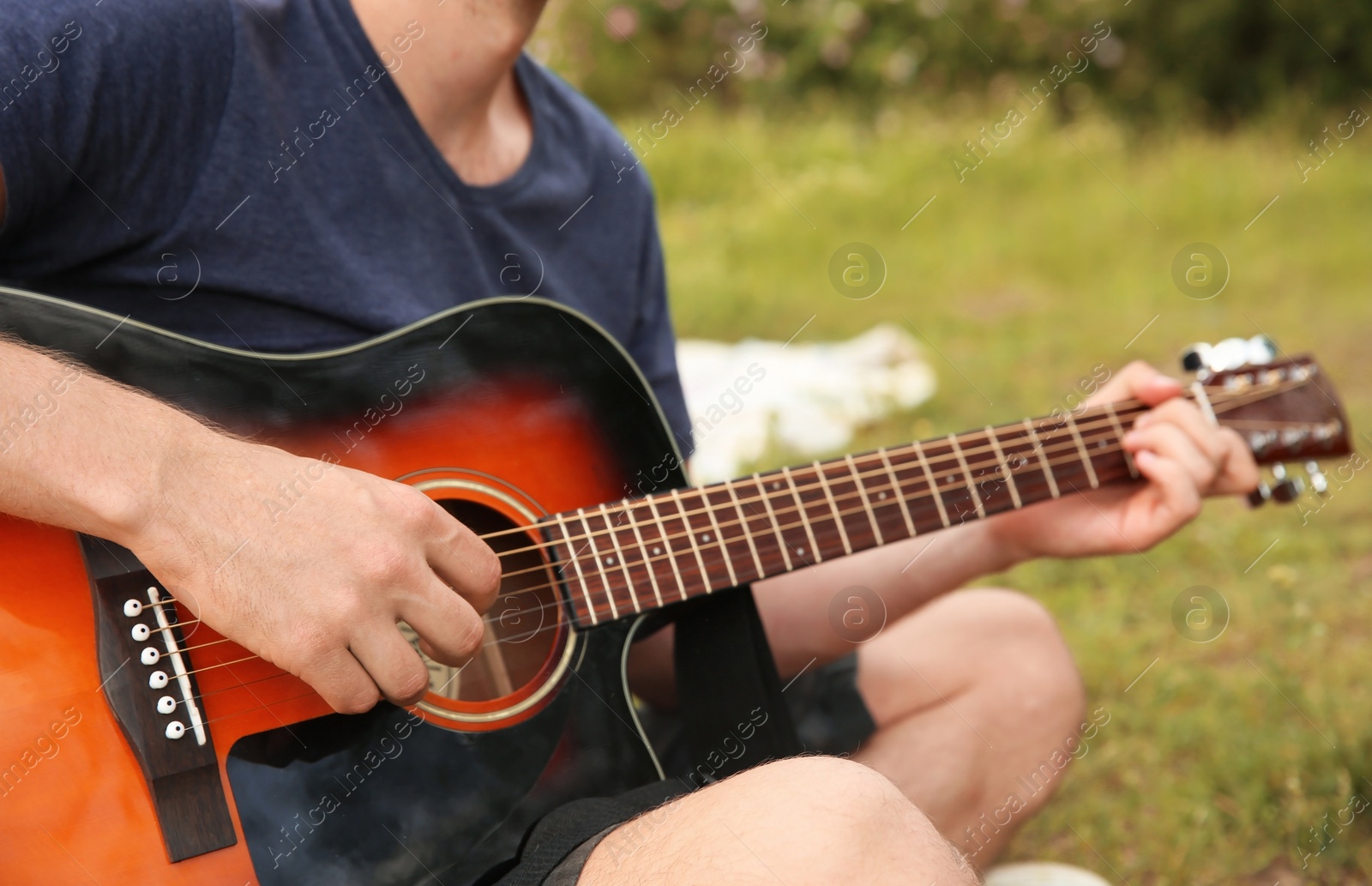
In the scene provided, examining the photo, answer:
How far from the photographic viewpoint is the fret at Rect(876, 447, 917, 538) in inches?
58.1

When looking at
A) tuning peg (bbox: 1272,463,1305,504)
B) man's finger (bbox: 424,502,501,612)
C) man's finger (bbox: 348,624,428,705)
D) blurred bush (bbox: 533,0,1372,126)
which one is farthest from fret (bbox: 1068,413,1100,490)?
blurred bush (bbox: 533,0,1372,126)

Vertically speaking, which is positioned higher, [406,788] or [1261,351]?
[1261,351]

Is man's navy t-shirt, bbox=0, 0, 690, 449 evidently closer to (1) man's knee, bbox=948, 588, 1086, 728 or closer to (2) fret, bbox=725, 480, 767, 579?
(2) fret, bbox=725, 480, 767, 579

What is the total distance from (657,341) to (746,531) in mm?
603

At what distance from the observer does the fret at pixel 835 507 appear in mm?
1431

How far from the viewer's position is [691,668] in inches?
56.2

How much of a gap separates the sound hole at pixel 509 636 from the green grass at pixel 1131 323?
1268 millimetres

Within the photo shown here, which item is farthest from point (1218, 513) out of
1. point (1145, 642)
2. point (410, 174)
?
point (410, 174)

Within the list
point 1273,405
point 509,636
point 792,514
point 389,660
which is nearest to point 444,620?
point 389,660

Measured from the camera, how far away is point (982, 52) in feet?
25.4

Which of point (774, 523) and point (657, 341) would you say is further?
point (657, 341)

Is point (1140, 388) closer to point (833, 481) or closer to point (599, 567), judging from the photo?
point (833, 481)

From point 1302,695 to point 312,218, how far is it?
2.21 metres

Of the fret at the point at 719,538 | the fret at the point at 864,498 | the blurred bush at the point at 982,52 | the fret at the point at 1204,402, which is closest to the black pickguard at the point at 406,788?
the fret at the point at 719,538
